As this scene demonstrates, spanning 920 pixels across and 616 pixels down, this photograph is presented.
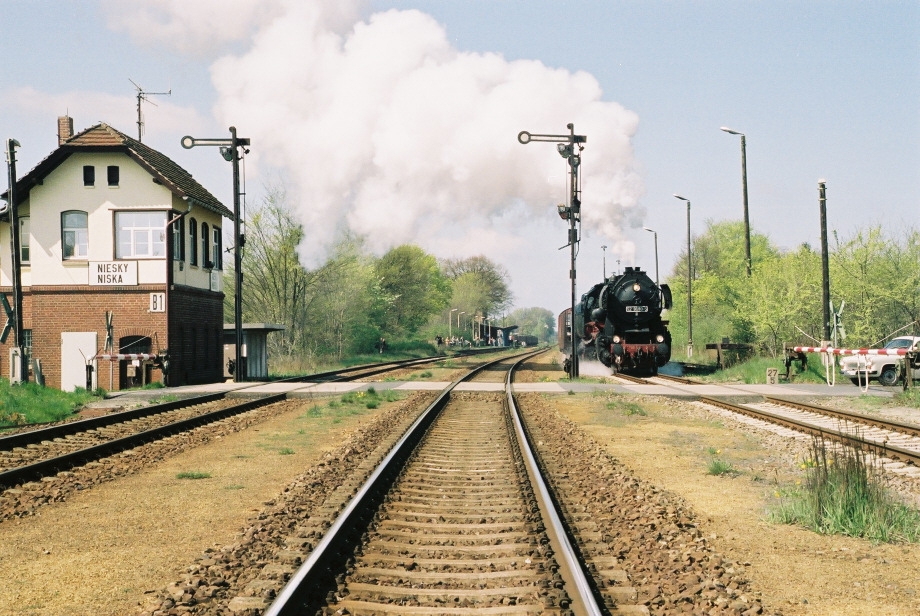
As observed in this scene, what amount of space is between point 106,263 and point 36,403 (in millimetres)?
8945

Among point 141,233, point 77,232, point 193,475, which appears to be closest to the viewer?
point 193,475

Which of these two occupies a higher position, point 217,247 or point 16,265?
point 217,247

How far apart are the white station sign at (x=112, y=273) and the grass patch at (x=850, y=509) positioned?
2338cm

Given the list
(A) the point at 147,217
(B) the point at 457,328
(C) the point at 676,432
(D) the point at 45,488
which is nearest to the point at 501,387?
(C) the point at 676,432

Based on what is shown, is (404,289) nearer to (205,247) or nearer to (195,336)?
(205,247)

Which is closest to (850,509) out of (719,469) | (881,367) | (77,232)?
(719,469)

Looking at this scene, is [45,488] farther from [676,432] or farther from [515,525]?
[676,432]

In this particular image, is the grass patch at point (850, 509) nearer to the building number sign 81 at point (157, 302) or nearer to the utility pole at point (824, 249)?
the utility pole at point (824, 249)

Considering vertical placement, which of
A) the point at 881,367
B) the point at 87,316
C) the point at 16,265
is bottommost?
the point at 881,367

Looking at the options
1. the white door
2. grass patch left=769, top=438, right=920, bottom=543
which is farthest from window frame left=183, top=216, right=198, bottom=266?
grass patch left=769, top=438, right=920, bottom=543

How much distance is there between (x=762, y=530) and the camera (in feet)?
24.7

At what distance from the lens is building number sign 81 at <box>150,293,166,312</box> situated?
87.5ft

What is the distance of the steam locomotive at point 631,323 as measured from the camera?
31844 mm

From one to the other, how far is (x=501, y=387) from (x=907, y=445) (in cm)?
1381
